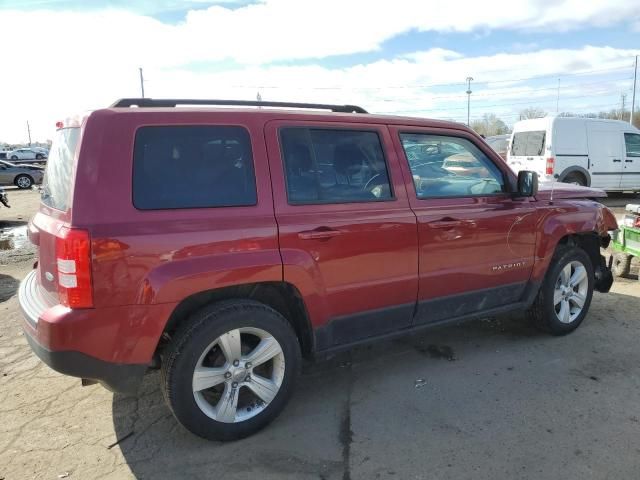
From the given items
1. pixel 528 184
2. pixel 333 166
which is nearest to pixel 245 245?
pixel 333 166

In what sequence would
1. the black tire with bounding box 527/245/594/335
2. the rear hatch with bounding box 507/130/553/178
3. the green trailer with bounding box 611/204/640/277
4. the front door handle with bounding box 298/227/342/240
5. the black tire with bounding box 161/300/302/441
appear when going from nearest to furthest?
the black tire with bounding box 161/300/302/441 → the front door handle with bounding box 298/227/342/240 → the black tire with bounding box 527/245/594/335 → the green trailer with bounding box 611/204/640/277 → the rear hatch with bounding box 507/130/553/178

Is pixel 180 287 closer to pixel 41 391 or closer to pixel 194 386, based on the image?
pixel 194 386

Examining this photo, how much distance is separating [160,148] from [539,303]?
11.1 ft

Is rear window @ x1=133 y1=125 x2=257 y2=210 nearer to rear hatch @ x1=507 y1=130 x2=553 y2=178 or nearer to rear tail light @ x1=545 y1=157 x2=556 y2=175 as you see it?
rear hatch @ x1=507 y1=130 x2=553 y2=178

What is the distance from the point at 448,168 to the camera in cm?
382

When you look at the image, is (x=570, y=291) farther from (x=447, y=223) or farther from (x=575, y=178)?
(x=575, y=178)

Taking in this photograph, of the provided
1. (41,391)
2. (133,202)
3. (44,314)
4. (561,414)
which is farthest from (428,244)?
(41,391)

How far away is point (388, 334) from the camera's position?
352 centimetres

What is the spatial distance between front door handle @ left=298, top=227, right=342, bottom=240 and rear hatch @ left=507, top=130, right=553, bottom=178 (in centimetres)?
1035

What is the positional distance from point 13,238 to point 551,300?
10.1 meters

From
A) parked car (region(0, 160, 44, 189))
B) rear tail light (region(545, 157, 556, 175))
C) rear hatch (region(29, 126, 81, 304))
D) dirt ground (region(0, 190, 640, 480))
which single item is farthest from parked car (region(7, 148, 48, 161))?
rear hatch (region(29, 126, 81, 304))

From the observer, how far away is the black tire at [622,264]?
643 centimetres

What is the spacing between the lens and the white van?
12.4 metres

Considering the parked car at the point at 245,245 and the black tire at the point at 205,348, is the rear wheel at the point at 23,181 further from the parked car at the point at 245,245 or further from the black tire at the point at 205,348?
the black tire at the point at 205,348
